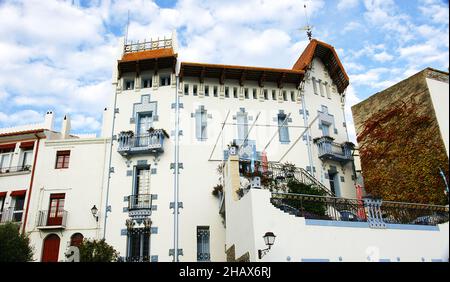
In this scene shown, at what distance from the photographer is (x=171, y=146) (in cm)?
1891

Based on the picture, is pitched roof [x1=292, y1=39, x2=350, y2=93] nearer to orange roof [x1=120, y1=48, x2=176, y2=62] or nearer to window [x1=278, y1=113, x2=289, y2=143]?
window [x1=278, y1=113, x2=289, y2=143]

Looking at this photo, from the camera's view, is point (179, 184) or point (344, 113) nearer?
point (179, 184)

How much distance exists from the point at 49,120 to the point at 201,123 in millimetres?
8421

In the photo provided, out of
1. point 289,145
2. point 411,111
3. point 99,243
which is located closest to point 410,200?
point 411,111

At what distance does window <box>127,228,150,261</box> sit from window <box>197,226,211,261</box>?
85.1 inches

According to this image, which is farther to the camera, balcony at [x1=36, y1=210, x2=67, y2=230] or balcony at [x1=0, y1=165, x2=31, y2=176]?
balcony at [x1=0, y1=165, x2=31, y2=176]

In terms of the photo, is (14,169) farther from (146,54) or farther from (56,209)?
(146,54)

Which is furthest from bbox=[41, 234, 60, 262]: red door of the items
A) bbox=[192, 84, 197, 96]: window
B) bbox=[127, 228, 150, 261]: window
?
bbox=[192, 84, 197, 96]: window

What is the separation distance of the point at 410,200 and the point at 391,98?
4964mm

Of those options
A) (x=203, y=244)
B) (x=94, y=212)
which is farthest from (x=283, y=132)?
(x=94, y=212)

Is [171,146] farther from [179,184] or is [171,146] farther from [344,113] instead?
[344,113]

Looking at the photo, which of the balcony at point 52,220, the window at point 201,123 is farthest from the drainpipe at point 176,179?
the balcony at point 52,220

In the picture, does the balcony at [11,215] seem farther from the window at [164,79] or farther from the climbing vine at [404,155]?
the climbing vine at [404,155]

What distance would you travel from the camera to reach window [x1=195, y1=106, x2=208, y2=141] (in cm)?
1939
